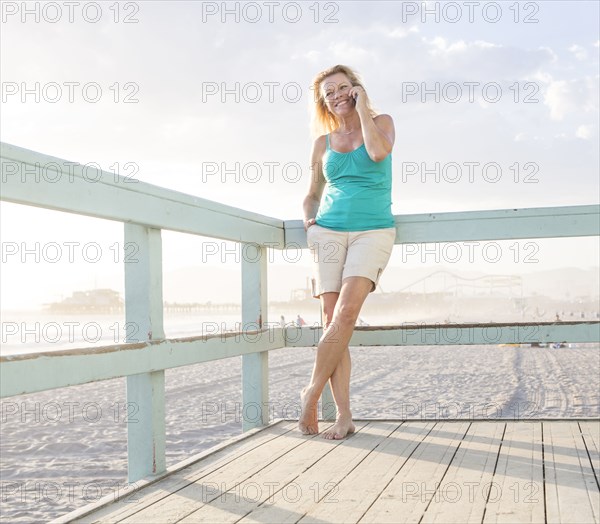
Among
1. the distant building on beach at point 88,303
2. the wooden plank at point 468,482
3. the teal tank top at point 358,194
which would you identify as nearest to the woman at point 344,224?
the teal tank top at point 358,194

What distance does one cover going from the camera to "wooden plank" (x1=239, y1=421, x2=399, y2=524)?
177 cm

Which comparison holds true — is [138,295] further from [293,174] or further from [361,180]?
[293,174]

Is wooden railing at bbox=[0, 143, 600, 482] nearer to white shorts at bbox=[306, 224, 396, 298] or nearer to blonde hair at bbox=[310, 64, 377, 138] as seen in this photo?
white shorts at bbox=[306, 224, 396, 298]

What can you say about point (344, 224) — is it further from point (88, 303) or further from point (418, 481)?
point (88, 303)

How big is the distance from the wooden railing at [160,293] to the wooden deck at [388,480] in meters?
0.31

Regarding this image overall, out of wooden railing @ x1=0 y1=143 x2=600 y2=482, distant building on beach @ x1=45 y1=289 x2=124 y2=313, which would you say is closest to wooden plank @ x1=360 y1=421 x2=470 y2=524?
wooden railing @ x1=0 y1=143 x2=600 y2=482

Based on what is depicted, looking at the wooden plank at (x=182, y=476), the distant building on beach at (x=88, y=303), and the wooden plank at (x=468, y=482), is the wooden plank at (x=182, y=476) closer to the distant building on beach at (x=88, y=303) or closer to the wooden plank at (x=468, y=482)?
the wooden plank at (x=468, y=482)

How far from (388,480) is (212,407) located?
5324 mm

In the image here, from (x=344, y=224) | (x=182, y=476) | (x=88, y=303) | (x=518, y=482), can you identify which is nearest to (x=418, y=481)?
(x=518, y=482)

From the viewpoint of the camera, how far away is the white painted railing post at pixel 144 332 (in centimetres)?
218

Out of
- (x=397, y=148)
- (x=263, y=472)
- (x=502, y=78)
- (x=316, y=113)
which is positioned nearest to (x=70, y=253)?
(x=316, y=113)

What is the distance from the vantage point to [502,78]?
5.93 meters

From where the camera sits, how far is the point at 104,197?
1.92 m

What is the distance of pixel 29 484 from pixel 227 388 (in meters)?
4.45
